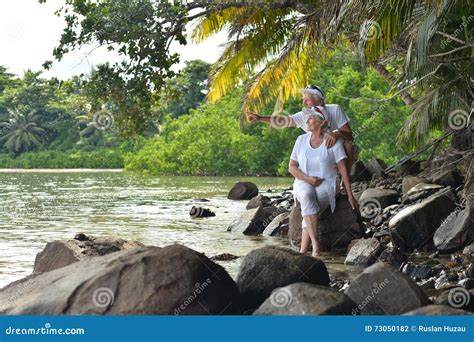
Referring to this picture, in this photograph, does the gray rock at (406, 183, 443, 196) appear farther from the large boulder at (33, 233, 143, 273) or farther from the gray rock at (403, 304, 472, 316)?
the gray rock at (403, 304, 472, 316)

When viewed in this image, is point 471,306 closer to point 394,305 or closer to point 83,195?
point 394,305

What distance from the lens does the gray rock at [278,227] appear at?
42.8ft

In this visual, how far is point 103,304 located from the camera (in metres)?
6.01

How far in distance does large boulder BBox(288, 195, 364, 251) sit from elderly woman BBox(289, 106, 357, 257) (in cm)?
56

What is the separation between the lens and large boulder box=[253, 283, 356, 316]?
566cm

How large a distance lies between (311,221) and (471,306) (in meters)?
3.12

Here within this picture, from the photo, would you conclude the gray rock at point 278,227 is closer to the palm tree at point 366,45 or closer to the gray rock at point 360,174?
the palm tree at point 366,45

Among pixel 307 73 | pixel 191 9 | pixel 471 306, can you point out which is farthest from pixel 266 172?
pixel 471 306

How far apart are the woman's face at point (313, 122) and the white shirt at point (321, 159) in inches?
4.5

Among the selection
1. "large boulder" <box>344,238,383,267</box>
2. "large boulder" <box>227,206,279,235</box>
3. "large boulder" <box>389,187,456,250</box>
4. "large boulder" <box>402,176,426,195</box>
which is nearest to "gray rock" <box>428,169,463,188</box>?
"large boulder" <box>402,176,426,195</box>

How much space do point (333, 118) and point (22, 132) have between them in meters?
55.6

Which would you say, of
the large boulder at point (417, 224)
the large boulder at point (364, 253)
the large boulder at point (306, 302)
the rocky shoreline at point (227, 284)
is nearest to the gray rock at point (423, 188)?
the large boulder at point (417, 224)

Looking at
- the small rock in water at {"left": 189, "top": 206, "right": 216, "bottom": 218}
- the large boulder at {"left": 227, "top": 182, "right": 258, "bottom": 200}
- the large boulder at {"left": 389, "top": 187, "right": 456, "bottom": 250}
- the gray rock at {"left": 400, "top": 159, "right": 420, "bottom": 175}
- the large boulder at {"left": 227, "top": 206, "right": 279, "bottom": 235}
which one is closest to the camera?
the large boulder at {"left": 389, "top": 187, "right": 456, "bottom": 250}

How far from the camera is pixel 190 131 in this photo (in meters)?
48.6
